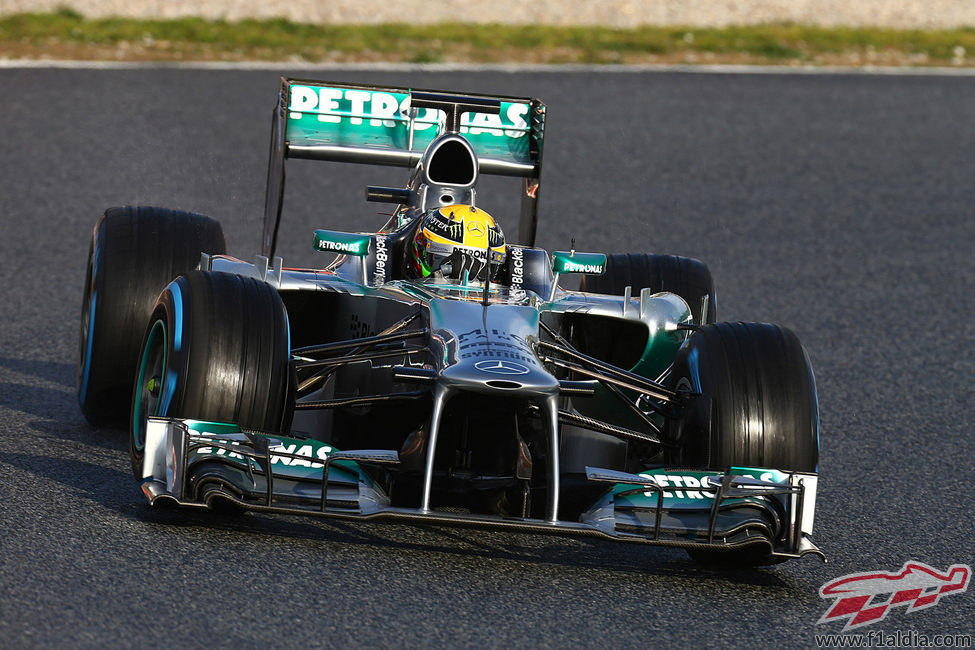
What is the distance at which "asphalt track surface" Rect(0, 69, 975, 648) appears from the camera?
502 centimetres

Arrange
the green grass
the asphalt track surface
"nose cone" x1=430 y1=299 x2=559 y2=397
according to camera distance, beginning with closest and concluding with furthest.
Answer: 1. the asphalt track surface
2. "nose cone" x1=430 y1=299 x2=559 y2=397
3. the green grass

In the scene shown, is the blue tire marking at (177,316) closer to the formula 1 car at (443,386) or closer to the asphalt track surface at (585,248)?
the formula 1 car at (443,386)

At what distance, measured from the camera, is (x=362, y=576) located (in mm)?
5258

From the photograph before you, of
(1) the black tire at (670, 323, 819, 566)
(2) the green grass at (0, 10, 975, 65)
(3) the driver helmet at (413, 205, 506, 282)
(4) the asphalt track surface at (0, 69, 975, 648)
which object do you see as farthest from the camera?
(2) the green grass at (0, 10, 975, 65)

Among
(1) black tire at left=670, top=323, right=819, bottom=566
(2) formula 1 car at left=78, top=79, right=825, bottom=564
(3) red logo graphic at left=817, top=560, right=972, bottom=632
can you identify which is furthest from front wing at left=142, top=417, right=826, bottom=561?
(3) red logo graphic at left=817, top=560, right=972, bottom=632

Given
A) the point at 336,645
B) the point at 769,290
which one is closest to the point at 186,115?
the point at 769,290

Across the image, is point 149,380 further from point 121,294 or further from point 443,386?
point 443,386

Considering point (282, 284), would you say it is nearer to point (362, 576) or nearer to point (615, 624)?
point (362, 576)

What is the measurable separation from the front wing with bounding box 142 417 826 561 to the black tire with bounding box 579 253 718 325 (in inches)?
96.6

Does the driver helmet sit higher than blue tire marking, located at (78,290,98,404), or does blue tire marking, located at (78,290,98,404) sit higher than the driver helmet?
the driver helmet

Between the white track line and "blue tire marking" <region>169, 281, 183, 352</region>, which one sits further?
the white track line

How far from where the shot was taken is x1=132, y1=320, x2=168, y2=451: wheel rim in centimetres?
593

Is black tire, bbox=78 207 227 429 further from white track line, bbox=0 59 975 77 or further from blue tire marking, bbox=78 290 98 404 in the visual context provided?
white track line, bbox=0 59 975 77

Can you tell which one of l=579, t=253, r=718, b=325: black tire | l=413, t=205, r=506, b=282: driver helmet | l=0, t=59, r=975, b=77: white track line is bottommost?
l=579, t=253, r=718, b=325: black tire
